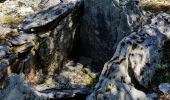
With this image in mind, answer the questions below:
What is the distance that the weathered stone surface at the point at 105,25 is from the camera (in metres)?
13.6

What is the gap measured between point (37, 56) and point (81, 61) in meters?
2.60

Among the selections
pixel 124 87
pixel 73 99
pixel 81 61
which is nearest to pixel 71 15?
pixel 81 61

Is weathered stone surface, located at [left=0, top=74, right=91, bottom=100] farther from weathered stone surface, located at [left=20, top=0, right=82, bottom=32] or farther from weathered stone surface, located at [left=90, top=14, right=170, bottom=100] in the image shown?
weathered stone surface, located at [left=20, top=0, right=82, bottom=32]

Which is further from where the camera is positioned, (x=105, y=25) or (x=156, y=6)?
(x=156, y=6)

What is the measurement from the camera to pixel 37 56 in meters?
13.5

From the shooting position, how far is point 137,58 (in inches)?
434

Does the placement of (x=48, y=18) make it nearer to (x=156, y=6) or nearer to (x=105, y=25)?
(x=105, y=25)

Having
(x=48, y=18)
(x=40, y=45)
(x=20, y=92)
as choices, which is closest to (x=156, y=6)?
(x=48, y=18)

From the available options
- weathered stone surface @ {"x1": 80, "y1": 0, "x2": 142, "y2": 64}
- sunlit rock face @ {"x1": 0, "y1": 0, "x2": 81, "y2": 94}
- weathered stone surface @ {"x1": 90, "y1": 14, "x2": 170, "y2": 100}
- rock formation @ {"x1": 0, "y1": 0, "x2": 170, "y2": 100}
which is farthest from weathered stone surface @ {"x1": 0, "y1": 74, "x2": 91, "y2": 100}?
weathered stone surface @ {"x1": 80, "y1": 0, "x2": 142, "y2": 64}

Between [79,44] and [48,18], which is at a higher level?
[48,18]

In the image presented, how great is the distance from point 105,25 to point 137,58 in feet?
12.5

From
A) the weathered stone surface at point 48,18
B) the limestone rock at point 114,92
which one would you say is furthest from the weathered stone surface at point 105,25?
the limestone rock at point 114,92

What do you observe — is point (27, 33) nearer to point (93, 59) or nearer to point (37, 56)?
point (37, 56)

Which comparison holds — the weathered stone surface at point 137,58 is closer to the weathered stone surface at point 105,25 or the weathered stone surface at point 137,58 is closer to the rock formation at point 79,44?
the rock formation at point 79,44
